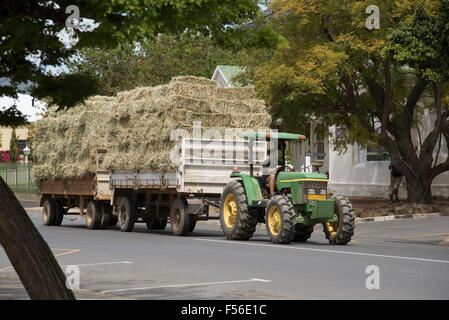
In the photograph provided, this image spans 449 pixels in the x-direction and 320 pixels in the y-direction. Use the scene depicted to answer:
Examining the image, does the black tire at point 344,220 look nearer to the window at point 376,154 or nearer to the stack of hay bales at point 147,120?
the stack of hay bales at point 147,120

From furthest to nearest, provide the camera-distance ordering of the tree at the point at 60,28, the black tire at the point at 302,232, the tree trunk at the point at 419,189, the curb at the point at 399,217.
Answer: the tree trunk at the point at 419,189 < the curb at the point at 399,217 < the black tire at the point at 302,232 < the tree at the point at 60,28

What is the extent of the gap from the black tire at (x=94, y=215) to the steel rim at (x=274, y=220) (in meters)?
7.88

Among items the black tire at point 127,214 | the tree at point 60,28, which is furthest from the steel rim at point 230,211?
the tree at point 60,28

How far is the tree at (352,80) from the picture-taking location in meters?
28.0

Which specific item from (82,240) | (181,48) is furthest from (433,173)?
(181,48)

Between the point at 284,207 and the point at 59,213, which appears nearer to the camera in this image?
the point at 284,207

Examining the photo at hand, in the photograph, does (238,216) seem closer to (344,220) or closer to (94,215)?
(344,220)

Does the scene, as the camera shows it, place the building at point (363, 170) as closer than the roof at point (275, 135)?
No

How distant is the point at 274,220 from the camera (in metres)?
19.2

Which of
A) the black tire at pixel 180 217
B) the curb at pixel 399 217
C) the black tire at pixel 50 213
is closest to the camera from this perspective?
the black tire at pixel 180 217

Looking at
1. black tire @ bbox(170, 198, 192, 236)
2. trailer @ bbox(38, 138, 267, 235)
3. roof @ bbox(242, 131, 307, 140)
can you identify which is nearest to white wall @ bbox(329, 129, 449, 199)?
trailer @ bbox(38, 138, 267, 235)

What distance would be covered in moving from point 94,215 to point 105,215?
35 centimetres

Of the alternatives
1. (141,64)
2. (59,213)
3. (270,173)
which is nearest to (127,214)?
(59,213)

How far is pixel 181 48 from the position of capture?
47.1 metres
